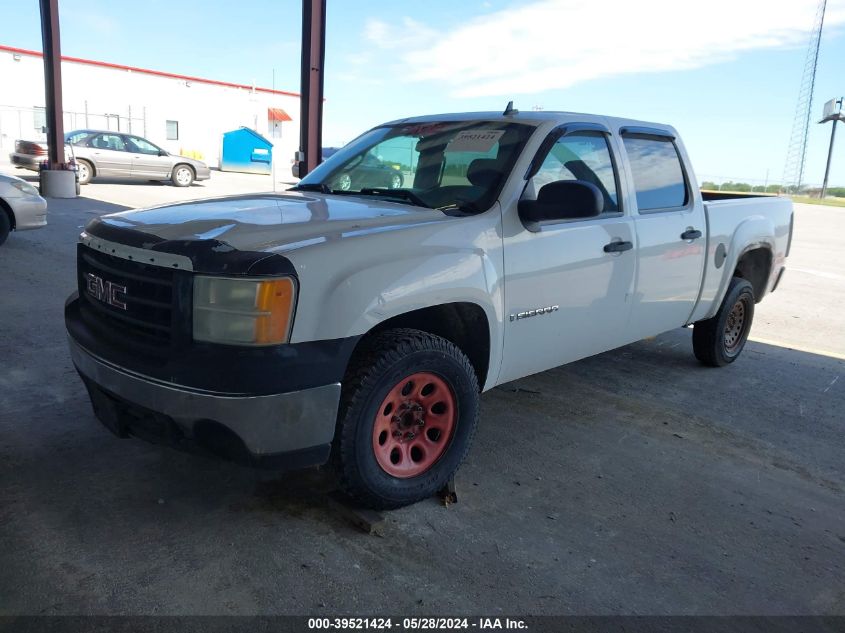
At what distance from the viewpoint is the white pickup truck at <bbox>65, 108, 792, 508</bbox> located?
8.57 feet

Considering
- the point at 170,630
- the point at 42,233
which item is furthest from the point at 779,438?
the point at 42,233

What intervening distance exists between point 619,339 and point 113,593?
3.07m

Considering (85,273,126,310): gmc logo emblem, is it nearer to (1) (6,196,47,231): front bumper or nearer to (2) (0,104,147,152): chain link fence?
(1) (6,196,47,231): front bumper

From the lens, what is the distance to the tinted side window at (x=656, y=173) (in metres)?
4.34

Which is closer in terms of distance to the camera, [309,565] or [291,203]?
[309,565]

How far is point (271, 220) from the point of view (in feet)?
9.95

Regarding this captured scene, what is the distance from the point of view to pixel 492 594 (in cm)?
260

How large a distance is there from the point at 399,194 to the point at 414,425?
129 centimetres

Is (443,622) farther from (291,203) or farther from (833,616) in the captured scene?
(291,203)

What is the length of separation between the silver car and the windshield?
17.1 m

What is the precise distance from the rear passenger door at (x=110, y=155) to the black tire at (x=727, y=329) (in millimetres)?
18540

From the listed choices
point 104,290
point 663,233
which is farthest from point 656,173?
point 104,290

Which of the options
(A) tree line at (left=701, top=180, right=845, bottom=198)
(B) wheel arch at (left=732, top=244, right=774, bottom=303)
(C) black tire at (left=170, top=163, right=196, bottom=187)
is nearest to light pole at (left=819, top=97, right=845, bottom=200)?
(A) tree line at (left=701, top=180, right=845, bottom=198)

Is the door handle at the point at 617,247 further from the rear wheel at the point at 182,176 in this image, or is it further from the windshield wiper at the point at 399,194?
the rear wheel at the point at 182,176
